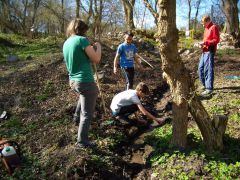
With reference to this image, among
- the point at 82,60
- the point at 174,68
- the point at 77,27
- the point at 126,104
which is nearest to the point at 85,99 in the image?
the point at 82,60

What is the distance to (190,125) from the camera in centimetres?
577

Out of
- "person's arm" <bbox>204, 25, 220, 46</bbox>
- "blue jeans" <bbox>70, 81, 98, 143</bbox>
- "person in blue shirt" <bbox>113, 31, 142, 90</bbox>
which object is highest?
"person's arm" <bbox>204, 25, 220, 46</bbox>

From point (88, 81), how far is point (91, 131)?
1439 millimetres

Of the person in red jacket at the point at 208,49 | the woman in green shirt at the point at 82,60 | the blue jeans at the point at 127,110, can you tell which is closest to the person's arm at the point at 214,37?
the person in red jacket at the point at 208,49

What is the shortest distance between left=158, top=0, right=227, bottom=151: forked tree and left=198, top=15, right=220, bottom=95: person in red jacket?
2.36m

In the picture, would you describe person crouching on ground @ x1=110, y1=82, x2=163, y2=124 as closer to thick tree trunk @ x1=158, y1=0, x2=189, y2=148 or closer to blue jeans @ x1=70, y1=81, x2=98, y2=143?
thick tree trunk @ x1=158, y1=0, x2=189, y2=148

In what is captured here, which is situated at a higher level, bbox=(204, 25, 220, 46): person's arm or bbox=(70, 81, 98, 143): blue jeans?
bbox=(204, 25, 220, 46): person's arm

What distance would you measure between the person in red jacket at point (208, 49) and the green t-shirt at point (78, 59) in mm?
3369

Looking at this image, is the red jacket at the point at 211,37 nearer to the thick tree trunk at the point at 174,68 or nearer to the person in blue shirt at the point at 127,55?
the person in blue shirt at the point at 127,55

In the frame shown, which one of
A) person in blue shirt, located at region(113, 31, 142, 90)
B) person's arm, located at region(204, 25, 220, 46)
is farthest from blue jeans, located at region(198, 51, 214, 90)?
person in blue shirt, located at region(113, 31, 142, 90)

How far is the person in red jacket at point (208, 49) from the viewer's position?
22.0 feet

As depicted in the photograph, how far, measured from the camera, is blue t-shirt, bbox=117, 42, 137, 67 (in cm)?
→ 699

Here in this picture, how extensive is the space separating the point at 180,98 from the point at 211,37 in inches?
106

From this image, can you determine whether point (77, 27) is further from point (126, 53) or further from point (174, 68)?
point (126, 53)
